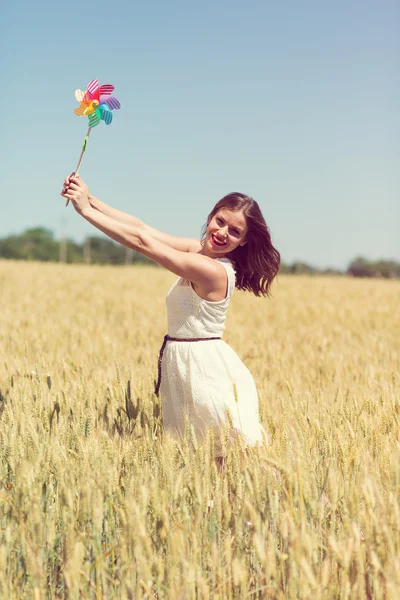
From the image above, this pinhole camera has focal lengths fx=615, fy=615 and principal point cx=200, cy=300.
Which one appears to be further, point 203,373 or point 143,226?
point 143,226

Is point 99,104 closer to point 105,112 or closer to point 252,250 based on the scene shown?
point 105,112

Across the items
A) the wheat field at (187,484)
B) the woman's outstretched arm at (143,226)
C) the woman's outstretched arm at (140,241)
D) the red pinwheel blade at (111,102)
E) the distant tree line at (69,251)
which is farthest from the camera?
the distant tree line at (69,251)

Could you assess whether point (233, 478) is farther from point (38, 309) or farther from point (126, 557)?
point (38, 309)

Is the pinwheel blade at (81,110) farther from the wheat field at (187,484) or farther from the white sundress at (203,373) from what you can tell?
the wheat field at (187,484)

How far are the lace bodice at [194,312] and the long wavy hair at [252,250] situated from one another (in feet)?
0.58

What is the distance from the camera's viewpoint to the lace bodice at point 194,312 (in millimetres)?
2555

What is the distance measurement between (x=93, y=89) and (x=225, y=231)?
2.56 feet

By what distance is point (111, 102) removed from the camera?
96.3 inches

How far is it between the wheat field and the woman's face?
686 millimetres

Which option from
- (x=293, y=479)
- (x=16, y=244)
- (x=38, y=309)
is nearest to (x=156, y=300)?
(x=38, y=309)

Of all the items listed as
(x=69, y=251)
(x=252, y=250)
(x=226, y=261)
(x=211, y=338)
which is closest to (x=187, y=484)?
(x=211, y=338)

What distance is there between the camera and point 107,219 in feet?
7.36

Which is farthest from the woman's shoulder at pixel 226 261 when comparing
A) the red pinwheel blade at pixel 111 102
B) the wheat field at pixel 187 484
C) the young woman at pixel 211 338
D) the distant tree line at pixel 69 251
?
the distant tree line at pixel 69 251

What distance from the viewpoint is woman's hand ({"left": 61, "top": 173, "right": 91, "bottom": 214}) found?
2.25 meters
